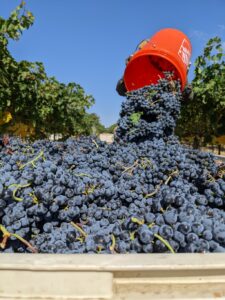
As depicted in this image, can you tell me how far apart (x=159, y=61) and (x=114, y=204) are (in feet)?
6.29

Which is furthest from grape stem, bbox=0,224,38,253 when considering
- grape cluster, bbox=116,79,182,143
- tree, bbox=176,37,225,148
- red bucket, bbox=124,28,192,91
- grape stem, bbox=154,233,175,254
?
tree, bbox=176,37,225,148

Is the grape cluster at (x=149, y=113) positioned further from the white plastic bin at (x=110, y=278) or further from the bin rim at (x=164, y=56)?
the white plastic bin at (x=110, y=278)

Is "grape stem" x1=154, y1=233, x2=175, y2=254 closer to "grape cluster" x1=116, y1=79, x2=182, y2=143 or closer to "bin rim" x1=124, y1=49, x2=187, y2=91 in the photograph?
"grape cluster" x1=116, y1=79, x2=182, y2=143

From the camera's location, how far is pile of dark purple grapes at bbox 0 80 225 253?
919mm

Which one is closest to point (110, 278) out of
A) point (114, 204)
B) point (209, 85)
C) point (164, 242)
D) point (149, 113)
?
A: point (164, 242)

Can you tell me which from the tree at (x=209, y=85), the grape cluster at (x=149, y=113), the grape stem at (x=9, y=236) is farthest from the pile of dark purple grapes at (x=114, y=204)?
the tree at (x=209, y=85)

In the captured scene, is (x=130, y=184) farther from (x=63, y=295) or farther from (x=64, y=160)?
(x=63, y=295)

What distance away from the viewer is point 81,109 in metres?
12.5

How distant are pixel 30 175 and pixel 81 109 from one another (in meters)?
11.6

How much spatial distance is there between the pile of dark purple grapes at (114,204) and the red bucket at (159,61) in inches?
48.1

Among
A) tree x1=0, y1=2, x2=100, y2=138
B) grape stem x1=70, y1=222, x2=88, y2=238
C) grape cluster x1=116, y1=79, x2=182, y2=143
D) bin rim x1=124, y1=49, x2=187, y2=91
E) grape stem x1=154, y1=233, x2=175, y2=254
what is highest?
tree x1=0, y1=2, x2=100, y2=138

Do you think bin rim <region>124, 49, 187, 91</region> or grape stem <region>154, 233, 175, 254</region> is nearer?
grape stem <region>154, 233, 175, 254</region>

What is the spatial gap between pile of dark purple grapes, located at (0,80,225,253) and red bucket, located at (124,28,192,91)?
4.01 ft

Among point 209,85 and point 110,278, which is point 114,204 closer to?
point 110,278
